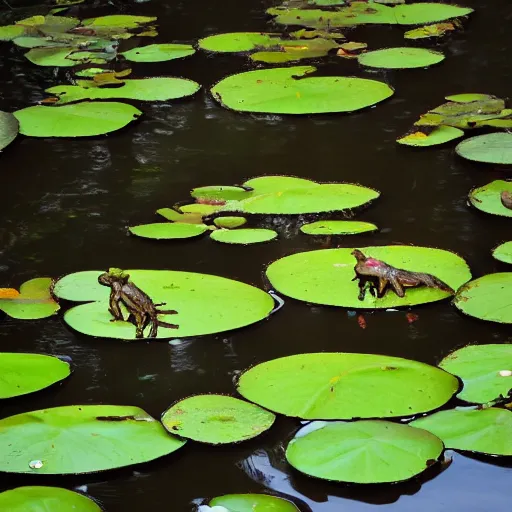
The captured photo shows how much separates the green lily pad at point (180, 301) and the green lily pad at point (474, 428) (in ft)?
1.96

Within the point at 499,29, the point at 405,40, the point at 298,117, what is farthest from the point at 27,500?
the point at 499,29

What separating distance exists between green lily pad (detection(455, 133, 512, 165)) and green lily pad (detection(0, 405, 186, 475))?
1875 mm

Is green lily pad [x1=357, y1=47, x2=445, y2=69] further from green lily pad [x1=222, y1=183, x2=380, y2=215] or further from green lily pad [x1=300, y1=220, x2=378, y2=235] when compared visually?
green lily pad [x1=300, y1=220, x2=378, y2=235]

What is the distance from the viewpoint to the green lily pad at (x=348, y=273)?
2.43 meters

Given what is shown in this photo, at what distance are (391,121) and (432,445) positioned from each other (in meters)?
2.28

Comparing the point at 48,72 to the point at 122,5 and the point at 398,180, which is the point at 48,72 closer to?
the point at 122,5

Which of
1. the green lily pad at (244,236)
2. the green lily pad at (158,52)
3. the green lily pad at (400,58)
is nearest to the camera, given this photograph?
the green lily pad at (244,236)

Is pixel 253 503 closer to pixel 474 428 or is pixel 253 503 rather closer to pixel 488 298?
pixel 474 428

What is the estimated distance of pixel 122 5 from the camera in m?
6.18

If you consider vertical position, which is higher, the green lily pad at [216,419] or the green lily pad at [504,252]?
the green lily pad at [504,252]

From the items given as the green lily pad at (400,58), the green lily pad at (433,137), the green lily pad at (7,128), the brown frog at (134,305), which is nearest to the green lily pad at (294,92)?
the green lily pad at (400,58)

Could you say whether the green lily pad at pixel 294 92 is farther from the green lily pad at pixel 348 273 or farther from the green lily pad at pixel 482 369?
the green lily pad at pixel 482 369

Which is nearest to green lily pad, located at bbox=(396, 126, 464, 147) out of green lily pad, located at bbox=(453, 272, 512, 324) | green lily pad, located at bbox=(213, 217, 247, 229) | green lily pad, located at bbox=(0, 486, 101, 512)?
green lily pad, located at bbox=(213, 217, 247, 229)

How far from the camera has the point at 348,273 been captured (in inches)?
100
